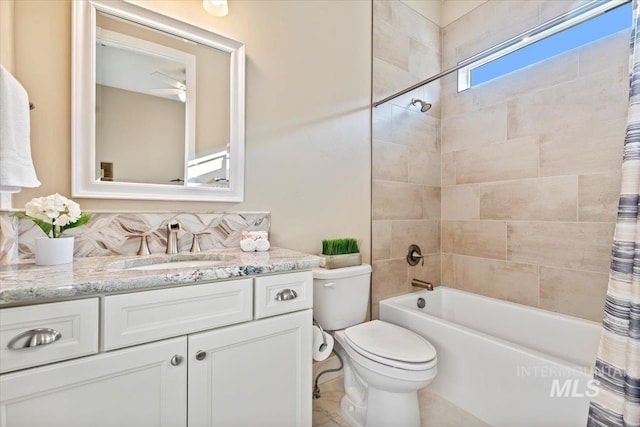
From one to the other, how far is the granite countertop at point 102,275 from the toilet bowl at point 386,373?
570 millimetres

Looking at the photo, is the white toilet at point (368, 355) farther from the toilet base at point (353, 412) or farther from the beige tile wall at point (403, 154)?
the beige tile wall at point (403, 154)

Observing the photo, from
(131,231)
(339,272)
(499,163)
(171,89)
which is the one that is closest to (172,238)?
(131,231)

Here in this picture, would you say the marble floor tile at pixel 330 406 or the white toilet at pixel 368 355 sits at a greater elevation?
the white toilet at pixel 368 355

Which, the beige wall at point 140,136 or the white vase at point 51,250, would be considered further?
the beige wall at point 140,136

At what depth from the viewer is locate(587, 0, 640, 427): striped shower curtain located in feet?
3.16

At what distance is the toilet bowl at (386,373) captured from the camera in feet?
4.18

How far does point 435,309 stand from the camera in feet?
7.35

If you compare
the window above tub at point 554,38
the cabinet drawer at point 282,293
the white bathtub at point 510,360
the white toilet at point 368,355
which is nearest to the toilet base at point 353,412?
the white toilet at point 368,355

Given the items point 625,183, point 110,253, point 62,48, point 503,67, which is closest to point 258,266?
point 110,253

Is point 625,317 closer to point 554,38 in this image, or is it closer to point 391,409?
point 391,409

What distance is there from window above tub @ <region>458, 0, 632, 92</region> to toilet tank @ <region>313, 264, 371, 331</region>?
4.57ft

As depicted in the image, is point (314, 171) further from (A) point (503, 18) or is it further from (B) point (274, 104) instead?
(A) point (503, 18)

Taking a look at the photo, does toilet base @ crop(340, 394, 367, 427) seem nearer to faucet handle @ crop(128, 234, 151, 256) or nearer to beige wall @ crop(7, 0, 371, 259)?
beige wall @ crop(7, 0, 371, 259)

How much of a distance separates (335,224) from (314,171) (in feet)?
1.20
